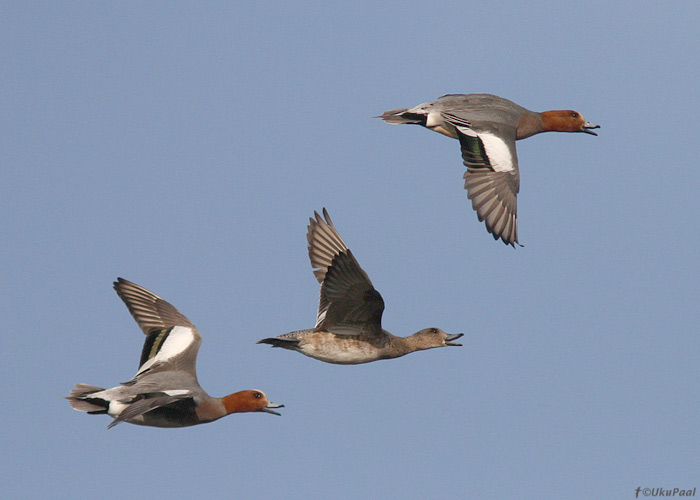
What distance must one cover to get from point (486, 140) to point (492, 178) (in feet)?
1.61

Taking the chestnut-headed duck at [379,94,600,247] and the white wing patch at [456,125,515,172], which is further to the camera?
the white wing patch at [456,125,515,172]

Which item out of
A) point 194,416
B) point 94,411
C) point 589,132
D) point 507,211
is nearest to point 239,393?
point 194,416

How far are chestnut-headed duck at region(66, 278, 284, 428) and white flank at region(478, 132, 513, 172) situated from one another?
369cm

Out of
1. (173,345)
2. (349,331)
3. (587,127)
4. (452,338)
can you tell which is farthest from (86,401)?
(587,127)

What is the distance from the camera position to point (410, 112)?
38.7 feet

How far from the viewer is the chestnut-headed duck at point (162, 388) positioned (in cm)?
1055

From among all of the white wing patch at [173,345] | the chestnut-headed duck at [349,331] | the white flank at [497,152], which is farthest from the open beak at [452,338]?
the white wing patch at [173,345]

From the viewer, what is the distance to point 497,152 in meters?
11.4

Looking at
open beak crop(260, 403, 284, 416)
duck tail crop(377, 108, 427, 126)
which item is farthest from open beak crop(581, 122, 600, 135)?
open beak crop(260, 403, 284, 416)

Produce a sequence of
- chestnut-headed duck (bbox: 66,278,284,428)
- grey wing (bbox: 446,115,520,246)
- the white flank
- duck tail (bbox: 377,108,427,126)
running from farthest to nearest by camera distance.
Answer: duck tail (bbox: 377,108,427,126)
the white flank
grey wing (bbox: 446,115,520,246)
chestnut-headed duck (bbox: 66,278,284,428)

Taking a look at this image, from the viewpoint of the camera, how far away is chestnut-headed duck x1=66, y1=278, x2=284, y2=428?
10.5 m

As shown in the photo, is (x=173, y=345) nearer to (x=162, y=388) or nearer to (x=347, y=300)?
A: (x=162, y=388)

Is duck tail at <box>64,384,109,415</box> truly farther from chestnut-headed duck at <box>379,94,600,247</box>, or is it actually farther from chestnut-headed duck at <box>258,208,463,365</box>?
chestnut-headed duck at <box>379,94,600,247</box>

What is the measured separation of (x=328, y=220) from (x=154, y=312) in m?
2.48
